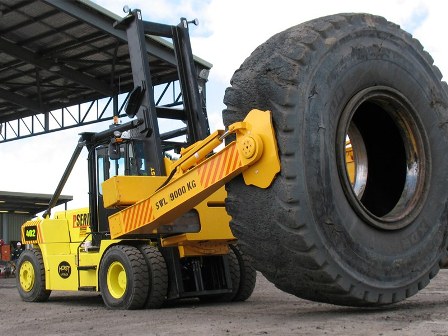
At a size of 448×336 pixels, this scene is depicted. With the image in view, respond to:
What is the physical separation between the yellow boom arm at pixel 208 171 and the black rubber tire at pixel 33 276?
9.38ft

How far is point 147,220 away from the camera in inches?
283

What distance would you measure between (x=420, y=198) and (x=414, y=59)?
1.18 metres

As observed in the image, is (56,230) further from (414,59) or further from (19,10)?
(19,10)

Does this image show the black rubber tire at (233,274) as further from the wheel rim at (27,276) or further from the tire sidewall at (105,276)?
the wheel rim at (27,276)

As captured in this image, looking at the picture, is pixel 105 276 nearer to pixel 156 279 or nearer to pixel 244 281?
pixel 156 279

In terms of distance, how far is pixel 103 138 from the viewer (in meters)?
9.07

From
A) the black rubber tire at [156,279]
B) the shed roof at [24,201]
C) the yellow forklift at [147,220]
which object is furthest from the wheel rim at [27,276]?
the shed roof at [24,201]

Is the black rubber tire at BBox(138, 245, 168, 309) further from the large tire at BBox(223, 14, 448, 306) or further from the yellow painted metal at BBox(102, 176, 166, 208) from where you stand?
the large tire at BBox(223, 14, 448, 306)

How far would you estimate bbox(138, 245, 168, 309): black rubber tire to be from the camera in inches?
309

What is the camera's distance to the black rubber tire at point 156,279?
7.84 m

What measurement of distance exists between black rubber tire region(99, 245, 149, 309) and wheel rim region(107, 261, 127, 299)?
0.09 feet

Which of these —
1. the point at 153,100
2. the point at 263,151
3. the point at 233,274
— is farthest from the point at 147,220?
the point at 263,151

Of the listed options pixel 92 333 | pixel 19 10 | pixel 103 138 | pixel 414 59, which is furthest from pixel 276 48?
pixel 19 10

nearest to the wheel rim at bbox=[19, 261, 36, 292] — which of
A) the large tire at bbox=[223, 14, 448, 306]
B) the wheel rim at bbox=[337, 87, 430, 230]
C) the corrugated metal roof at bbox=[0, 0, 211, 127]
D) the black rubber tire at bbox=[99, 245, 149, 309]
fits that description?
the black rubber tire at bbox=[99, 245, 149, 309]
